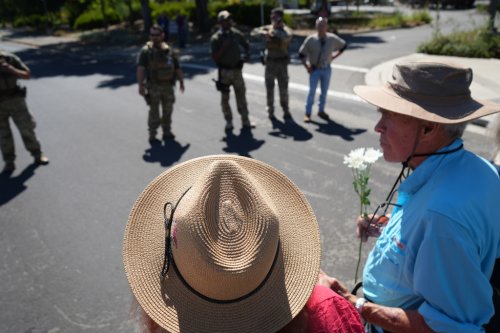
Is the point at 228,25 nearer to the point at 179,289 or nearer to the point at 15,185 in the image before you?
the point at 15,185

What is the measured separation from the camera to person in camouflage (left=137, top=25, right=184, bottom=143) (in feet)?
22.3

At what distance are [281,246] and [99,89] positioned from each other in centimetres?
1195

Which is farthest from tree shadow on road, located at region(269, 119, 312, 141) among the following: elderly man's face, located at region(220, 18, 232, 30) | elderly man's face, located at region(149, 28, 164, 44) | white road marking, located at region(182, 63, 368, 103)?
elderly man's face, located at region(149, 28, 164, 44)

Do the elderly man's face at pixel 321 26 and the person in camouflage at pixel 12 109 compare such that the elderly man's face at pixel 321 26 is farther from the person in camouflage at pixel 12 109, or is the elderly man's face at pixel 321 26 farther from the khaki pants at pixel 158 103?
the person in camouflage at pixel 12 109

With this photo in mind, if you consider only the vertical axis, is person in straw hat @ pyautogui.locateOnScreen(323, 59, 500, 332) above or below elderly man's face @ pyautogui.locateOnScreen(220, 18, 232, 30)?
below

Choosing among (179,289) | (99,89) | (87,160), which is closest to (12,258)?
(87,160)

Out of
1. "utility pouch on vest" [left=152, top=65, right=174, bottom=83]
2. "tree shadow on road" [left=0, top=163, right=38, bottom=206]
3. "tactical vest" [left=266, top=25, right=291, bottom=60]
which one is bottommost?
"tree shadow on road" [left=0, top=163, right=38, bottom=206]

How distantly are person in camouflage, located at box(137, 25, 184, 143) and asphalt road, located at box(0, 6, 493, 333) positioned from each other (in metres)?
0.41

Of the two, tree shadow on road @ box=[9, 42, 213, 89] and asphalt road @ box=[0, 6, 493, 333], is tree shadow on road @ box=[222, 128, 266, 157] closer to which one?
asphalt road @ box=[0, 6, 493, 333]

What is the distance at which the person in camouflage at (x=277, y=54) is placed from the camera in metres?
7.81

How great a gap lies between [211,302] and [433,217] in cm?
80

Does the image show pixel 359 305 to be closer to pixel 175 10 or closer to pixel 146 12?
pixel 146 12

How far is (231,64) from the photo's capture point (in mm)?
7508

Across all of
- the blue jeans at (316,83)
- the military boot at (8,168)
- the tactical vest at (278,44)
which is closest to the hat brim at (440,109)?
the military boot at (8,168)
